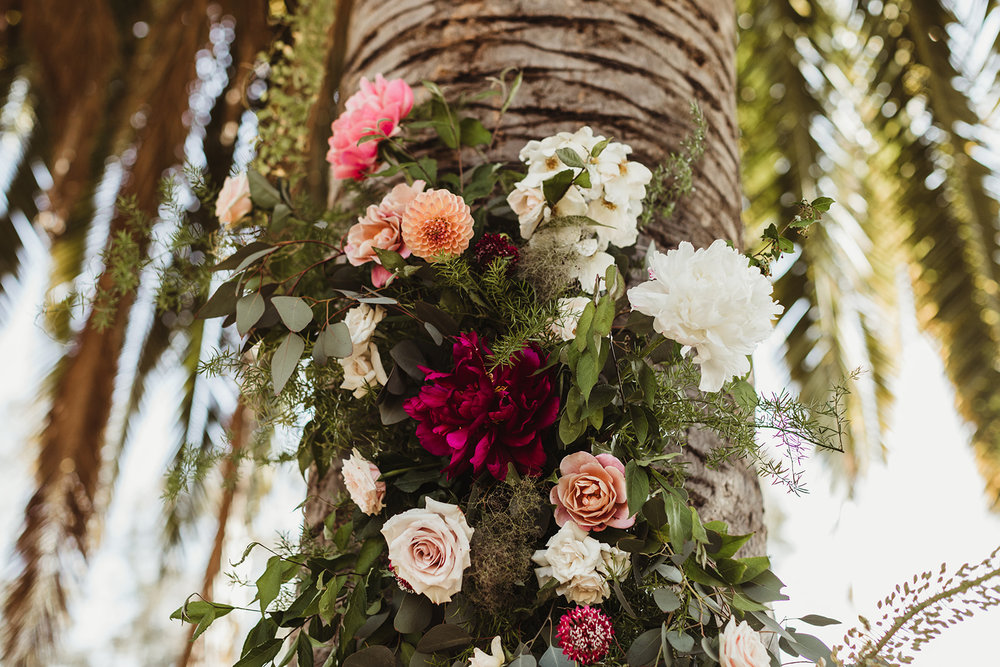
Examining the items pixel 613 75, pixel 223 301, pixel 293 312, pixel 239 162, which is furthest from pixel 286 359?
pixel 239 162

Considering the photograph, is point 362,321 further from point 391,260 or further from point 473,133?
point 473,133

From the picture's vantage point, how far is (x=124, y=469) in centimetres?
282

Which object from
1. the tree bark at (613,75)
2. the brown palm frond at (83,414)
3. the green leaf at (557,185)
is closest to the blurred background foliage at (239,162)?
the brown palm frond at (83,414)

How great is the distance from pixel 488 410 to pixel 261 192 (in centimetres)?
59

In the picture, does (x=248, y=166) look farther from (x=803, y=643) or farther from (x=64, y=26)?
(x=64, y=26)

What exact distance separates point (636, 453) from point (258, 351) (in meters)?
0.57

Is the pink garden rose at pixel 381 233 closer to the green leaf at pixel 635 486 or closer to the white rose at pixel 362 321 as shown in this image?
the white rose at pixel 362 321

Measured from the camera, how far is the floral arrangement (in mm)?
812

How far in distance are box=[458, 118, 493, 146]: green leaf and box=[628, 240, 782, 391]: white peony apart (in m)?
0.45

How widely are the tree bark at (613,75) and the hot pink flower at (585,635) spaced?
38 centimetres

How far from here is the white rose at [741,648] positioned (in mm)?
775

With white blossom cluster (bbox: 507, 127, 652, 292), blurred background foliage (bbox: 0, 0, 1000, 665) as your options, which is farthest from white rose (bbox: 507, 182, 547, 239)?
blurred background foliage (bbox: 0, 0, 1000, 665)

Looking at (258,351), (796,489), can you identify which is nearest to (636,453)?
(796,489)

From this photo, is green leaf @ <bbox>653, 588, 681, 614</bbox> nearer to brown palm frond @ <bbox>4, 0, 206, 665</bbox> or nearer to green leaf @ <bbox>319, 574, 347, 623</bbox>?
green leaf @ <bbox>319, 574, 347, 623</bbox>
